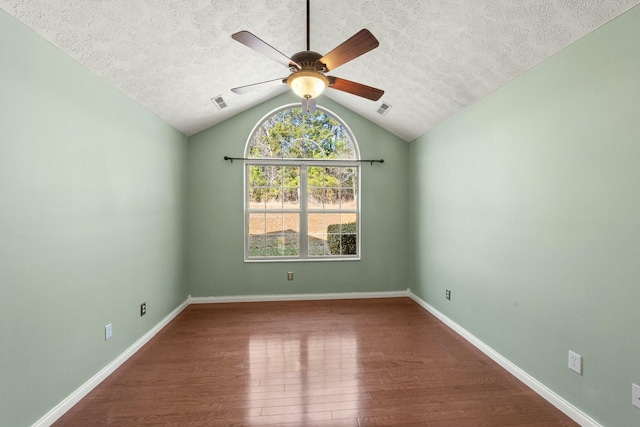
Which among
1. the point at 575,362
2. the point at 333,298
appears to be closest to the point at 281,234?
the point at 333,298

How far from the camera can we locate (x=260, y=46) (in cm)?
176

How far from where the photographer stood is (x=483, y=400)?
2008 millimetres

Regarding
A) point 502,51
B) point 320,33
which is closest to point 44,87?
point 320,33

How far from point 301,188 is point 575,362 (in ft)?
11.1

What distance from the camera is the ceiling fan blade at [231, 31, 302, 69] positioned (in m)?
1.63

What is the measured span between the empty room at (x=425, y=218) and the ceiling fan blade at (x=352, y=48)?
15 mm

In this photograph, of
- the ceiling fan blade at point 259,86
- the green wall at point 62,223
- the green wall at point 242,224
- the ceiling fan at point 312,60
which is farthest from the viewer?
the green wall at point 242,224

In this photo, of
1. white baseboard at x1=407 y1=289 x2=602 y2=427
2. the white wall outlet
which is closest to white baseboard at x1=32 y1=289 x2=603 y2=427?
white baseboard at x1=407 y1=289 x2=602 y2=427

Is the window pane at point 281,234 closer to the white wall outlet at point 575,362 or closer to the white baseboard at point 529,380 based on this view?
the white baseboard at point 529,380

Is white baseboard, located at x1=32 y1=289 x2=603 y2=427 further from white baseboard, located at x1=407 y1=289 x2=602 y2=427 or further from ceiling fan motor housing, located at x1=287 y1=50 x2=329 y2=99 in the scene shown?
ceiling fan motor housing, located at x1=287 y1=50 x2=329 y2=99

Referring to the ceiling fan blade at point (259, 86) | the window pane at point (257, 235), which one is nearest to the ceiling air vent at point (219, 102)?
the ceiling fan blade at point (259, 86)

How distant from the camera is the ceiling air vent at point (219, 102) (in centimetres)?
338

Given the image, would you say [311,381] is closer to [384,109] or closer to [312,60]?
[312,60]

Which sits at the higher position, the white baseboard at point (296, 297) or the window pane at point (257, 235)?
the window pane at point (257, 235)
